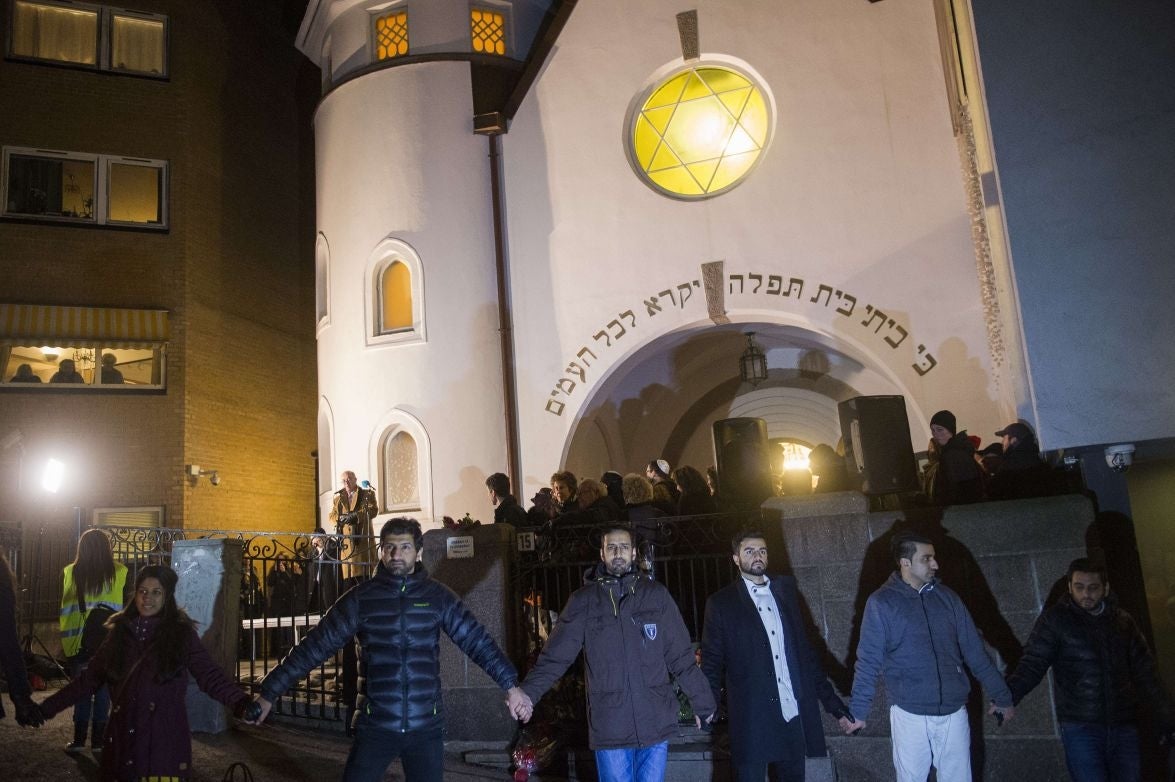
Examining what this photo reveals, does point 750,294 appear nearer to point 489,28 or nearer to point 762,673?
point 489,28

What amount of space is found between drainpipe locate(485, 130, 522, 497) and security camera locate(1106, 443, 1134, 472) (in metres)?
8.68

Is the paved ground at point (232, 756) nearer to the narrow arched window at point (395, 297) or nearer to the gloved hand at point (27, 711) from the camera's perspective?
the gloved hand at point (27, 711)

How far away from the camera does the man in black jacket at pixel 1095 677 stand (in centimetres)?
607

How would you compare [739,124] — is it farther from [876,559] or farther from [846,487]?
[876,559]

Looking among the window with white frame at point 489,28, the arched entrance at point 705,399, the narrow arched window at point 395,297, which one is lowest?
the arched entrance at point 705,399

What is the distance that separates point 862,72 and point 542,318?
18.8ft

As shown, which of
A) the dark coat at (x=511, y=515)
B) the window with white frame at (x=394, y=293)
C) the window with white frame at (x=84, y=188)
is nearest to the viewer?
the dark coat at (x=511, y=515)

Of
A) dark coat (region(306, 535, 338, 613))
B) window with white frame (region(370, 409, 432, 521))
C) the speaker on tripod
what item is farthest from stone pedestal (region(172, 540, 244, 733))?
window with white frame (region(370, 409, 432, 521))

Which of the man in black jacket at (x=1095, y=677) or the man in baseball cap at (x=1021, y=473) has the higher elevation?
the man in baseball cap at (x=1021, y=473)

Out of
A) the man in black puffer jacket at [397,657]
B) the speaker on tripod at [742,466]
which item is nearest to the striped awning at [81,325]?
the speaker on tripod at [742,466]

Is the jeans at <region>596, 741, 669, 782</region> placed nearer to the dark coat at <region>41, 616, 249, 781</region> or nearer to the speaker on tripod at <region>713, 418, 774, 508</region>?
the dark coat at <region>41, 616, 249, 781</region>

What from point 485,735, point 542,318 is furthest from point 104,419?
point 485,735

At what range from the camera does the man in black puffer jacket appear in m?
5.23

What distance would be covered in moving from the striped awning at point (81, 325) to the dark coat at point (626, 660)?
13.9m
